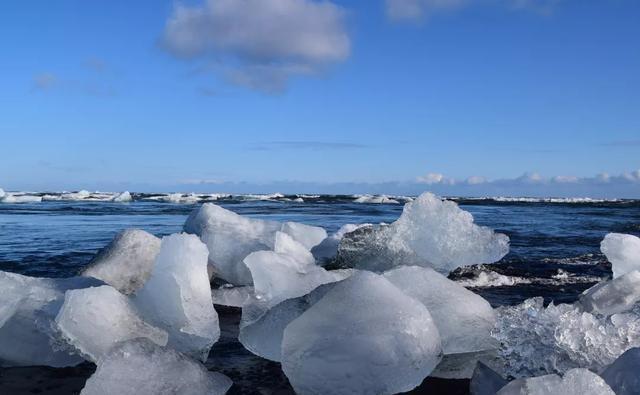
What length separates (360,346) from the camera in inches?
82.2

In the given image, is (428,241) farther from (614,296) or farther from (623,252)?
(614,296)

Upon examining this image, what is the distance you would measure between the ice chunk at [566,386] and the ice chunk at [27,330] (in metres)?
1.90

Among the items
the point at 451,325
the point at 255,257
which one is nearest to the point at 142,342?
the point at 255,257

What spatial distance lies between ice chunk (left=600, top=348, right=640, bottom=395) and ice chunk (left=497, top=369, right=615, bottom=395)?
0.39ft

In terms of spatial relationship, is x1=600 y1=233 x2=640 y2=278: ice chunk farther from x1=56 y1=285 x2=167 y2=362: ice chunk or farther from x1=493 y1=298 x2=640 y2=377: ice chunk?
x1=56 y1=285 x2=167 y2=362: ice chunk

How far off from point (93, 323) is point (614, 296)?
2869mm

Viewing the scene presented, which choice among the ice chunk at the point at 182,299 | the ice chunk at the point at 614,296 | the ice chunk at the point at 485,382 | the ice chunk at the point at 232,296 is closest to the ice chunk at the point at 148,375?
the ice chunk at the point at 182,299

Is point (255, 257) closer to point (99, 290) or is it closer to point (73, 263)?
point (99, 290)

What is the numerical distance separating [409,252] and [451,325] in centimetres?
206

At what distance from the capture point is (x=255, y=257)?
10.1ft

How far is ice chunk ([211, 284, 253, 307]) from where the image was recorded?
12.5ft

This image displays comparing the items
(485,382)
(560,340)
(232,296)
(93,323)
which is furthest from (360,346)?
(232,296)

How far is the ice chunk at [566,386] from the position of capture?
1.73 m

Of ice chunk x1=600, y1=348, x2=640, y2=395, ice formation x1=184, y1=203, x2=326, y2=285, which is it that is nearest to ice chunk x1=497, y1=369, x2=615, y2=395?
ice chunk x1=600, y1=348, x2=640, y2=395
